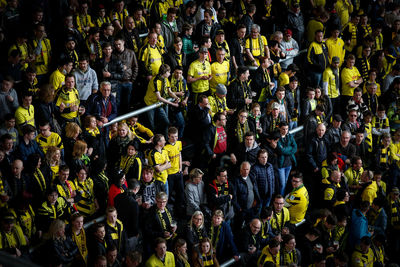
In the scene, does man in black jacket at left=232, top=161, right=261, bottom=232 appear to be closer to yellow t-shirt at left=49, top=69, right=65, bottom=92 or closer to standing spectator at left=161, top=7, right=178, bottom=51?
standing spectator at left=161, top=7, right=178, bottom=51

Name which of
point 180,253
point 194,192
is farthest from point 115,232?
point 194,192

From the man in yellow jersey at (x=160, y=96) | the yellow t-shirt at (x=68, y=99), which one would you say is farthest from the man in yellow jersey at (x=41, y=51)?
the man in yellow jersey at (x=160, y=96)

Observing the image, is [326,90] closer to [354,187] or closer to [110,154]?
[354,187]

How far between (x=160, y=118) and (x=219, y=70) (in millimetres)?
1416

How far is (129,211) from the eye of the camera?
23.5ft

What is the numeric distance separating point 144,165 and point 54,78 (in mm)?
1919

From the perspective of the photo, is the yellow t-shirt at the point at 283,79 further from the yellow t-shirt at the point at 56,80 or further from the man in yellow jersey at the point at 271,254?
the yellow t-shirt at the point at 56,80

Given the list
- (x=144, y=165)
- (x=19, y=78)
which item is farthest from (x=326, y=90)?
(x=19, y=78)

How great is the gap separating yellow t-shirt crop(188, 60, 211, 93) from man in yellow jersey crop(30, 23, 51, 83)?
7.50 feet

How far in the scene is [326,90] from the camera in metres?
10.9

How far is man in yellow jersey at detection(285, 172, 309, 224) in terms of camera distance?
8766mm

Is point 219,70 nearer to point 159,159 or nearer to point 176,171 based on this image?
point 176,171

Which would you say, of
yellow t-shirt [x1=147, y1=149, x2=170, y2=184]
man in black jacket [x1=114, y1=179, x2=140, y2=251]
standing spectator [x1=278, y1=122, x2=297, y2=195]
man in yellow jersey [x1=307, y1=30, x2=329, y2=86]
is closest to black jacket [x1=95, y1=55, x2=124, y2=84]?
yellow t-shirt [x1=147, y1=149, x2=170, y2=184]

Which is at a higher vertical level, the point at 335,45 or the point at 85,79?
the point at 85,79
